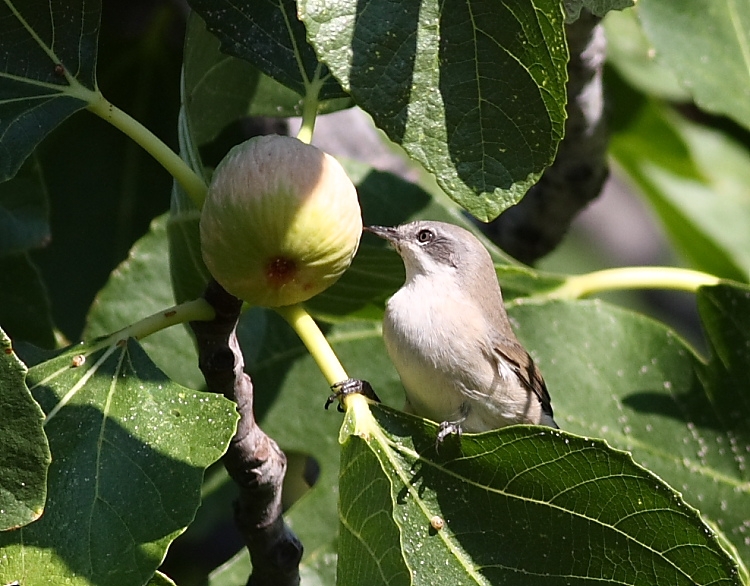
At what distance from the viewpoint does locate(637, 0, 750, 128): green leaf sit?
8.29ft

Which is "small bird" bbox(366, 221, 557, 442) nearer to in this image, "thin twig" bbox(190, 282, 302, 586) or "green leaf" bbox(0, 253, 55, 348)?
"thin twig" bbox(190, 282, 302, 586)

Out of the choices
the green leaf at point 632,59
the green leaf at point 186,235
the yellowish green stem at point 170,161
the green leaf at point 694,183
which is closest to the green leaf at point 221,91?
the green leaf at point 186,235

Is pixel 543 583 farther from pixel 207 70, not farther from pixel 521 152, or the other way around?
pixel 207 70

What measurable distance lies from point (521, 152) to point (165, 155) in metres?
0.53

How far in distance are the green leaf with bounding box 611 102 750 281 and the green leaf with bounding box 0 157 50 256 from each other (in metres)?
2.20

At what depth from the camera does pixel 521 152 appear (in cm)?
138

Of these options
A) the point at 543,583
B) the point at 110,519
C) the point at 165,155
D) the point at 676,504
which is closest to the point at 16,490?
the point at 110,519

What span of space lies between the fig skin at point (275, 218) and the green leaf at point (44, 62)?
0.35 meters

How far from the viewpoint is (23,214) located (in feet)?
6.75

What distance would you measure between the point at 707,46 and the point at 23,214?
182 centimetres

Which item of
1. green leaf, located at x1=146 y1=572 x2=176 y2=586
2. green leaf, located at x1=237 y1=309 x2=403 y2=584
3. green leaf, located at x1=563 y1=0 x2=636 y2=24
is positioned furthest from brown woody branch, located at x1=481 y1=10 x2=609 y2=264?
green leaf, located at x1=146 y1=572 x2=176 y2=586

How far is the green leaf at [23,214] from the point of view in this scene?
80.2 inches

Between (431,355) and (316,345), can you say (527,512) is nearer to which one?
(316,345)

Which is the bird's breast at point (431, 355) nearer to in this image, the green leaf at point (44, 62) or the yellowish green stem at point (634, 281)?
the yellowish green stem at point (634, 281)
